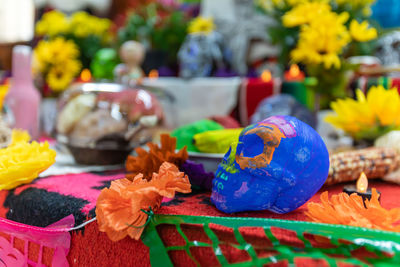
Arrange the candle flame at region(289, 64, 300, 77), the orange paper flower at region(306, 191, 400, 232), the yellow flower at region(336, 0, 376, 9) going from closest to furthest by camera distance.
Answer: the orange paper flower at region(306, 191, 400, 232) < the yellow flower at region(336, 0, 376, 9) < the candle flame at region(289, 64, 300, 77)

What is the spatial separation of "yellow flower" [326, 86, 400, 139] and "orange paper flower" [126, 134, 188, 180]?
1.13 ft

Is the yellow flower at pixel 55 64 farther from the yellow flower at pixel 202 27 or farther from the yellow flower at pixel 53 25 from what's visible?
the yellow flower at pixel 202 27

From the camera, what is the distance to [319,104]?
0.97m

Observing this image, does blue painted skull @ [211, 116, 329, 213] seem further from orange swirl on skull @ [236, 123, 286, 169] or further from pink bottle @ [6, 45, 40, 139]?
pink bottle @ [6, 45, 40, 139]

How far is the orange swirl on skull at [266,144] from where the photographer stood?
14.7 inches

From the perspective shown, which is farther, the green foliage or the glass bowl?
the green foliage

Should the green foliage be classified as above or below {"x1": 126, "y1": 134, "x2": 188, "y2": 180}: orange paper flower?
above

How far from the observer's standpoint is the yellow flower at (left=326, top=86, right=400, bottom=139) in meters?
0.64

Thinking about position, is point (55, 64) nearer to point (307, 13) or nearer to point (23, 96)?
point (23, 96)

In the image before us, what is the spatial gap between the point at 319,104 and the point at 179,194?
60 cm

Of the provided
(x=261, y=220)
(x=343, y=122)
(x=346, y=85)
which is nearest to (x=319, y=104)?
(x=346, y=85)

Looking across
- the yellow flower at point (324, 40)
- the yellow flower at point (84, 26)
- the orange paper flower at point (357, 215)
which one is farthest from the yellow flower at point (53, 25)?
the orange paper flower at point (357, 215)

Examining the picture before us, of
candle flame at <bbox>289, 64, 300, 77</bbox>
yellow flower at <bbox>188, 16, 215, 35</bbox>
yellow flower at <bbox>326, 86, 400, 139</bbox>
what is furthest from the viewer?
yellow flower at <bbox>188, 16, 215, 35</bbox>

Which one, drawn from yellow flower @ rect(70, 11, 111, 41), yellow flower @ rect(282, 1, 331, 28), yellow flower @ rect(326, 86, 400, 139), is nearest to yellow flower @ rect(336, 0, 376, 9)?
yellow flower @ rect(282, 1, 331, 28)
